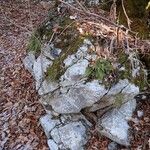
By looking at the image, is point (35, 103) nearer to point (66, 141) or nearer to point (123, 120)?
point (66, 141)

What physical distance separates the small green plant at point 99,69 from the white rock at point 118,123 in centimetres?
62

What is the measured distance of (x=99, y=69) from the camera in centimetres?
462

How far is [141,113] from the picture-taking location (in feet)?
15.9

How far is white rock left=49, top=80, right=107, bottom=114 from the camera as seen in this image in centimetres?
464

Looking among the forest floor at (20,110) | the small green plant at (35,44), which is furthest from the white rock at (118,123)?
the small green plant at (35,44)

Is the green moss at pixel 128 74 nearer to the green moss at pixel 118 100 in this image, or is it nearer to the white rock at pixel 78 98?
the green moss at pixel 118 100

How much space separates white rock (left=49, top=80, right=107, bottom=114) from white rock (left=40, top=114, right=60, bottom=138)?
24 cm

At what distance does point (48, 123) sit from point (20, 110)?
3.28 feet

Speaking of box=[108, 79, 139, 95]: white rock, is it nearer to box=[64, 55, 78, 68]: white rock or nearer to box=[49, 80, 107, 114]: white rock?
box=[49, 80, 107, 114]: white rock

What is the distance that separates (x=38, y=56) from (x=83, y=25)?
0.92m

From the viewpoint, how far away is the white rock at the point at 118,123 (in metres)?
4.67

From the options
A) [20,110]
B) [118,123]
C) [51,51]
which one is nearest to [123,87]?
[118,123]

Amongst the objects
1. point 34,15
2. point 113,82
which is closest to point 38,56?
point 113,82

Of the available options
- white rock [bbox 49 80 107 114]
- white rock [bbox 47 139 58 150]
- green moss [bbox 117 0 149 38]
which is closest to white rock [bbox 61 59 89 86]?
white rock [bbox 49 80 107 114]
